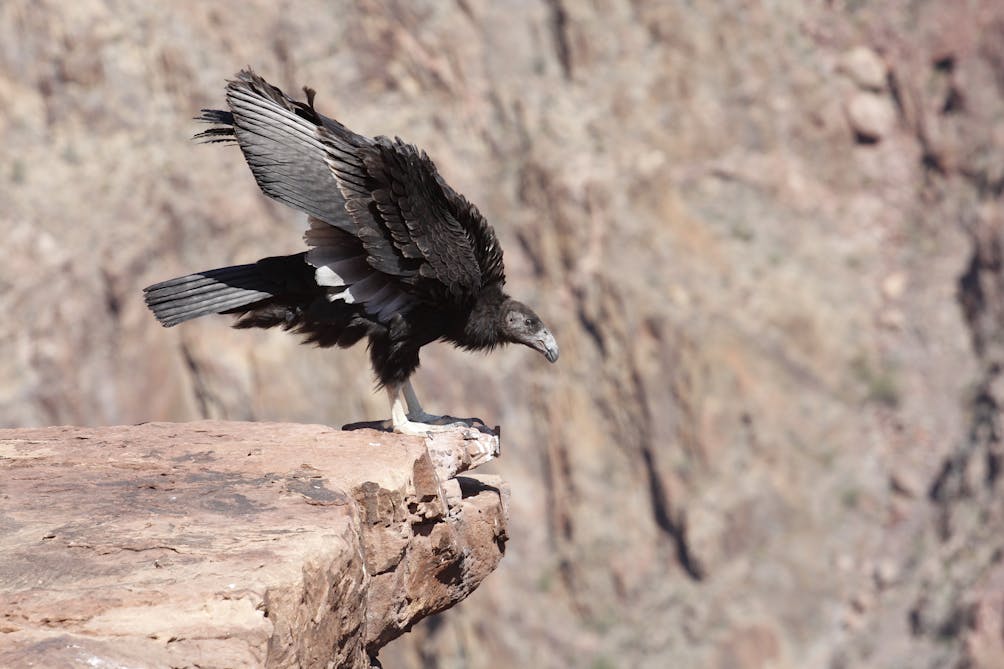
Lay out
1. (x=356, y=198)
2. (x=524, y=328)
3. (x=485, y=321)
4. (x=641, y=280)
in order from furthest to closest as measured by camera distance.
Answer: (x=641, y=280)
(x=524, y=328)
(x=485, y=321)
(x=356, y=198)

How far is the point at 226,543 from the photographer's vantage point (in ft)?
16.3

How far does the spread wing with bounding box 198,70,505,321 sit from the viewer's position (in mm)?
6676

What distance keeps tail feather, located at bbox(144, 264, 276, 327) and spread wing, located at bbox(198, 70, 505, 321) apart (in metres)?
0.43

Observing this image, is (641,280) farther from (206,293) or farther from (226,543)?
(226,543)

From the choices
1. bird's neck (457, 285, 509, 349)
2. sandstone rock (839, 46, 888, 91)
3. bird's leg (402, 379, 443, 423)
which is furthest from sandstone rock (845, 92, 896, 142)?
bird's leg (402, 379, 443, 423)

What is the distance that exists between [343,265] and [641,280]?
53.6 ft

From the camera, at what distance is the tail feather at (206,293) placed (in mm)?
6891

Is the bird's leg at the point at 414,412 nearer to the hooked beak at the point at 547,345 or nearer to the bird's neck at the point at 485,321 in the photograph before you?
the bird's neck at the point at 485,321

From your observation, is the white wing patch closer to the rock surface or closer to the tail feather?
the tail feather

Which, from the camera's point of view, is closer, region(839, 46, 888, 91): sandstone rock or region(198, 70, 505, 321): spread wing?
region(198, 70, 505, 321): spread wing

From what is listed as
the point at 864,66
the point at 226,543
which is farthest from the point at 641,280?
the point at 226,543

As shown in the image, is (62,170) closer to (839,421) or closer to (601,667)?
(601,667)

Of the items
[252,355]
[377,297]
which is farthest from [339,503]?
[252,355]

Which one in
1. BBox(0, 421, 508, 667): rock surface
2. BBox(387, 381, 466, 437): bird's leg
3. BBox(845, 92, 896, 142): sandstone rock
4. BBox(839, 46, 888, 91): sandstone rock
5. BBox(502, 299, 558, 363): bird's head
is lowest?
BBox(0, 421, 508, 667): rock surface
